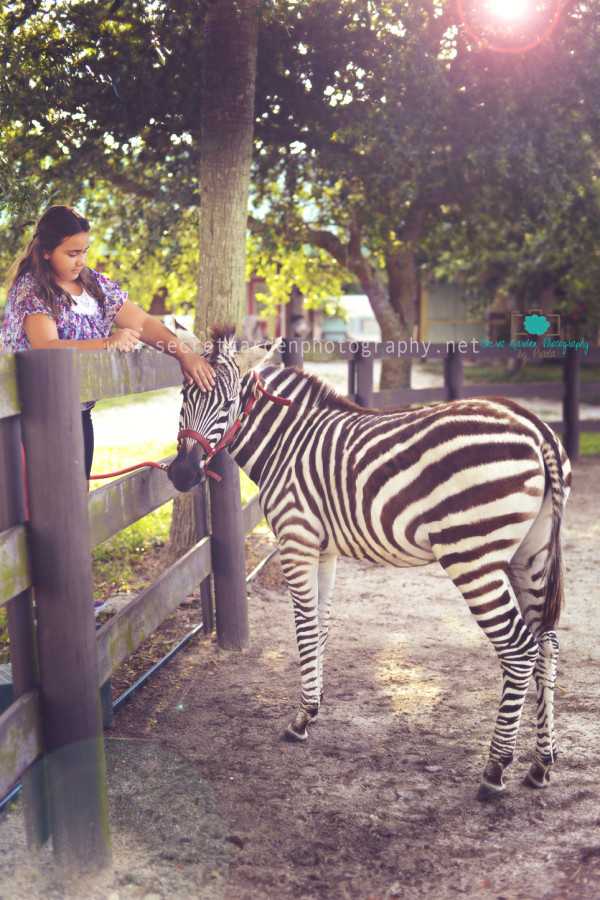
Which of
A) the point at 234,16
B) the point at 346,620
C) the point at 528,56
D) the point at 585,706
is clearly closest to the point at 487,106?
the point at 528,56

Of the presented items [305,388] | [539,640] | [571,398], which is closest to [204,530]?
[305,388]

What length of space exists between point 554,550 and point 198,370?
1532 millimetres

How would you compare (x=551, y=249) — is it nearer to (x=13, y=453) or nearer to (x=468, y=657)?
(x=468, y=657)

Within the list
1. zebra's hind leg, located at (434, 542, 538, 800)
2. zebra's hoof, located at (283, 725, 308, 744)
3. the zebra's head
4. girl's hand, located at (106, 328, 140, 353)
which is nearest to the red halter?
the zebra's head

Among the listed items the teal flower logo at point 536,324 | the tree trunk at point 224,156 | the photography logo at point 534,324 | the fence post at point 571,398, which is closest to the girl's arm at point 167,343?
the tree trunk at point 224,156

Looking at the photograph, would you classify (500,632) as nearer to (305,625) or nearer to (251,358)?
(305,625)

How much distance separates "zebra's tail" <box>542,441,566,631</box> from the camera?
2.67 meters

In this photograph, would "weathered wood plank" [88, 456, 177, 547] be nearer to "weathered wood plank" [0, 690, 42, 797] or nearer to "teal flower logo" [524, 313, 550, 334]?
"weathered wood plank" [0, 690, 42, 797]

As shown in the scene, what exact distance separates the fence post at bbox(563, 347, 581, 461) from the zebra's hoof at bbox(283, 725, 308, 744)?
753 cm

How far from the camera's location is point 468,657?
3936mm

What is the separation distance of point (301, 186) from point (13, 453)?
7316mm

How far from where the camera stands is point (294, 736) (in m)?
3.07

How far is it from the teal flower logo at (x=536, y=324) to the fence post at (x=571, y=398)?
216 centimetres

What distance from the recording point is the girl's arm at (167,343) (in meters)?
2.95
